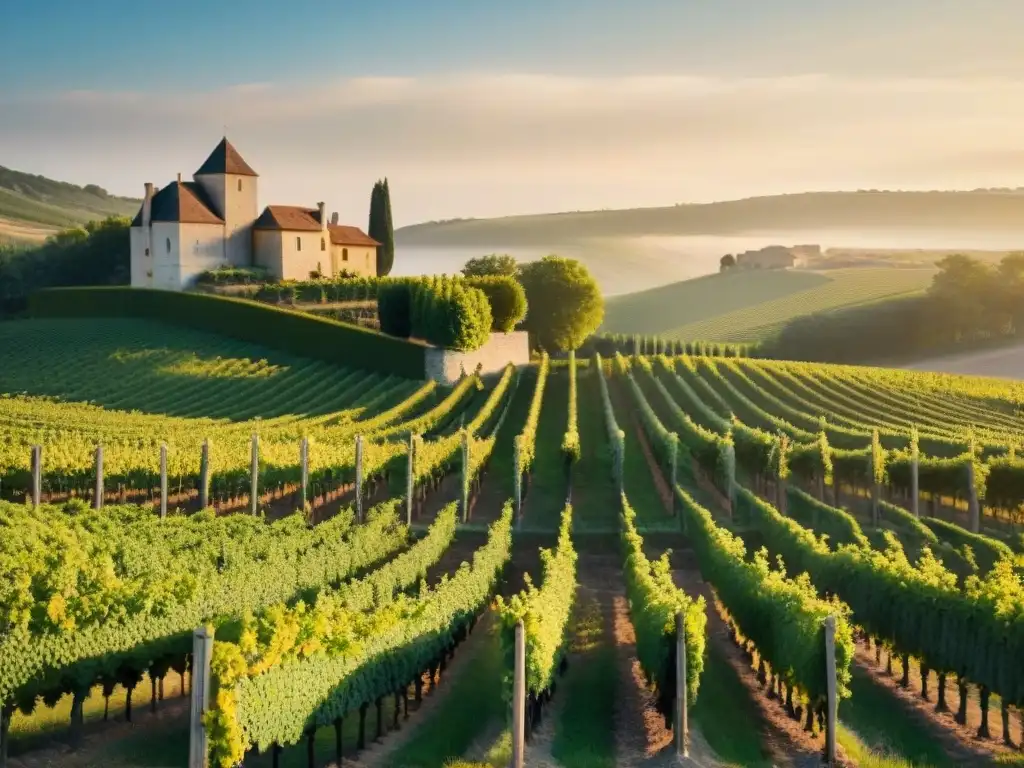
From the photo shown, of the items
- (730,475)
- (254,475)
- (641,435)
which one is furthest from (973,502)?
(254,475)

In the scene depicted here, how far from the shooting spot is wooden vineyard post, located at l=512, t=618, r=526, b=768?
12938 millimetres

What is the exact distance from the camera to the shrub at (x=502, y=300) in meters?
62.9

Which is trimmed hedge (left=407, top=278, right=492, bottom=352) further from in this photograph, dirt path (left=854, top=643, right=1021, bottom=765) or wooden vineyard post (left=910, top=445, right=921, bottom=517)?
dirt path (left=854, top=643, right=1021, bottom=765)

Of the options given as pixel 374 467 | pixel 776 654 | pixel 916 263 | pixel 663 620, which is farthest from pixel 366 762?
pixel 916 263

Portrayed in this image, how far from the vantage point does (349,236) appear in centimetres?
7931

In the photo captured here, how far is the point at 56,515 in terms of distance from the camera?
21.9 meters

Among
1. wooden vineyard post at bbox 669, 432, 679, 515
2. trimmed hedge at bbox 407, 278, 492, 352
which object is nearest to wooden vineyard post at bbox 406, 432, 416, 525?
wooden vineyard post at bbox 669, 432, 679, 515

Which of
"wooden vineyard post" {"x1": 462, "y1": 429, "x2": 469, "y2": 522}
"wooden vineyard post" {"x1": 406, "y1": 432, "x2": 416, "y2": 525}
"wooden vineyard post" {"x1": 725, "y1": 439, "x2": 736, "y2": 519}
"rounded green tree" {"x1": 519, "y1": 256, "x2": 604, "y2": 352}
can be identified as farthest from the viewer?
"rounded green tree" {"x1": 519, "y1": 256, "x2": 604, "y2": 352}

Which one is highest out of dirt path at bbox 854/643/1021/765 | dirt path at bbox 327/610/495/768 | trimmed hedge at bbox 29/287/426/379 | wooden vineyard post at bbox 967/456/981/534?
trimmed hedge at bbox 29/287/426/379

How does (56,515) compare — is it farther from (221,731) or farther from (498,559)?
(221,731)

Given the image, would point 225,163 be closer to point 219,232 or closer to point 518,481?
point 219,232

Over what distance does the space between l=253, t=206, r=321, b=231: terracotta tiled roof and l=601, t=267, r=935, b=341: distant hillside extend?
39660 mm

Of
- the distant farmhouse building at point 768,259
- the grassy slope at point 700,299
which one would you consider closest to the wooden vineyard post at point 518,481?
the grassy slope at point 700,299

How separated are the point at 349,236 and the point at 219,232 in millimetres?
10685
